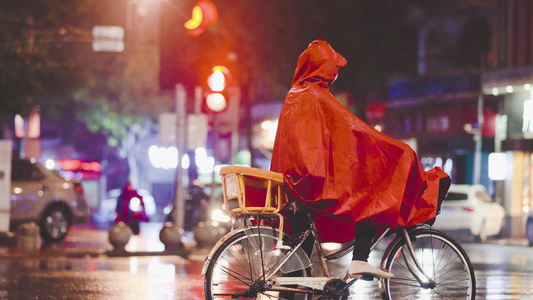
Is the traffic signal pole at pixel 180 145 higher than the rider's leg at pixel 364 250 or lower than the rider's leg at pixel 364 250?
higher

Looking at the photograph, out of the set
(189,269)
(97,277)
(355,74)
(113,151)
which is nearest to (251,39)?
→ (355,74)

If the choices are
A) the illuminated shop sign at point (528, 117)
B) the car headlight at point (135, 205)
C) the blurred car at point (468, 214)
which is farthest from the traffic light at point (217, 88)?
the illuminated shop sign at point (528, 117)

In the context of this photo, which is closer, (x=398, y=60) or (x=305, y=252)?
(x=305, y=252)

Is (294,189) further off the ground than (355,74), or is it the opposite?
(355,74)

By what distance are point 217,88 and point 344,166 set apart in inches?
306

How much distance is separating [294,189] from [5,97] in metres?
17.7

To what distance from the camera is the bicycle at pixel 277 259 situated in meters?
5.29

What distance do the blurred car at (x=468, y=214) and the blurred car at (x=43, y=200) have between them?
9.93 m

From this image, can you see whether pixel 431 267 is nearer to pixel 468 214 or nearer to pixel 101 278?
pixel 101 278

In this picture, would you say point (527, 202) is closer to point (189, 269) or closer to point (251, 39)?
point (251, 39)

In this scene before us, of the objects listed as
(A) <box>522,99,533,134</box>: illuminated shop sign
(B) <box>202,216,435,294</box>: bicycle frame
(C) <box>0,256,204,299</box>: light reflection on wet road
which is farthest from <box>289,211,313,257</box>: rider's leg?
(A) <box>522,99,533,134</box>: illuminated shop sign

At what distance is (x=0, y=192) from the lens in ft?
49.3

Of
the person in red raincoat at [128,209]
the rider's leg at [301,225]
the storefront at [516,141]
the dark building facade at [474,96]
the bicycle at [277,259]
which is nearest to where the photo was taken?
the bicycle at [277,259]

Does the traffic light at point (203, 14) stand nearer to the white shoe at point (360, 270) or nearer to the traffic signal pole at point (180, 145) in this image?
the traffic signal pole at point (180, 145)
